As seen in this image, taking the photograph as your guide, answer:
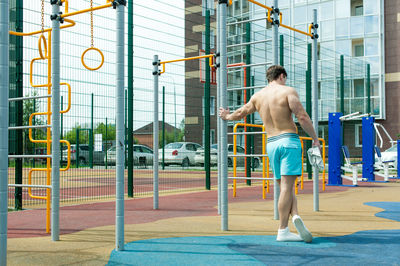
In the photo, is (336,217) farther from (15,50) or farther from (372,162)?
(372,162)

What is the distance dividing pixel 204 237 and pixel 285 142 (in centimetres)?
128

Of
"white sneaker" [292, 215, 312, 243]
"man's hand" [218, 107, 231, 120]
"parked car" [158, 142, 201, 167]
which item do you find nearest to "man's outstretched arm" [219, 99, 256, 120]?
"man's hand" [218, 107, 231, 120]

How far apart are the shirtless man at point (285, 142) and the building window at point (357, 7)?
25.6 m

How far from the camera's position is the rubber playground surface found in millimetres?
3779

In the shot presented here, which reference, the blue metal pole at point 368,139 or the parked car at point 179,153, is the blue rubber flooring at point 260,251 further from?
the parked car at point 179,153

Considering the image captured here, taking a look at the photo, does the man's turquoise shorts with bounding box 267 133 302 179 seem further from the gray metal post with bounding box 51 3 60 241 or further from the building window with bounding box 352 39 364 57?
the building window with bounding box 352 39 364 57

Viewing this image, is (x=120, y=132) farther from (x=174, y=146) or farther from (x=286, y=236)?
(x=174, y=146)

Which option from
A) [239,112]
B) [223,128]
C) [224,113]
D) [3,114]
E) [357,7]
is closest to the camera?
[3,114]

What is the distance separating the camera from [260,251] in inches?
159

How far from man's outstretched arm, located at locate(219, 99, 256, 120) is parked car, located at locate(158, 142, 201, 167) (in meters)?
14.6

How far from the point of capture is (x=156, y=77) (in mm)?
7629

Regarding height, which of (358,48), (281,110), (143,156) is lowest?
(143,156)

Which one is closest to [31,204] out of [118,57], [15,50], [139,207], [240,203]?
[139,207]

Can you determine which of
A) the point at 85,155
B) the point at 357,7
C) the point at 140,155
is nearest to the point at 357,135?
the point at 357,7
